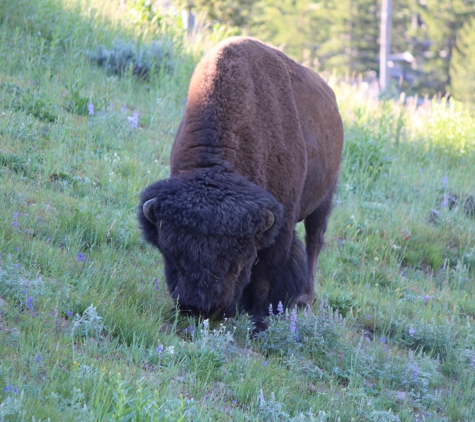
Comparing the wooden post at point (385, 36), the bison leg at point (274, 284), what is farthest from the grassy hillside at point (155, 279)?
the wooden post at point (385, 36)

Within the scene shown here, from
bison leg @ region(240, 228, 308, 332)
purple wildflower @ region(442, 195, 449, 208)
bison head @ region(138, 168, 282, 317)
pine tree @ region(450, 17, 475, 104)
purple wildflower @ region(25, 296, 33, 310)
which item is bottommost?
pine tree @ region(450, 17, 475, 104)

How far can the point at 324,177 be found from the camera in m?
6.16

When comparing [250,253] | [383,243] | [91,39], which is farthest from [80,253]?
[91,39]

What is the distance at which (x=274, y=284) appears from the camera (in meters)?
5.32

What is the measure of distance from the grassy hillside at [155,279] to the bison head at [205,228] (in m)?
0.26

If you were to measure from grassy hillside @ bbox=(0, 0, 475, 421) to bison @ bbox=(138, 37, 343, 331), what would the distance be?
0.30 meters

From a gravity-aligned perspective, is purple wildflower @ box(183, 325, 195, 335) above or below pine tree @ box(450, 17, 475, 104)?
above

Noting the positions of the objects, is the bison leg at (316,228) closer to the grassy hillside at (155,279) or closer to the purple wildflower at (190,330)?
the grassy hillside at (155,279)

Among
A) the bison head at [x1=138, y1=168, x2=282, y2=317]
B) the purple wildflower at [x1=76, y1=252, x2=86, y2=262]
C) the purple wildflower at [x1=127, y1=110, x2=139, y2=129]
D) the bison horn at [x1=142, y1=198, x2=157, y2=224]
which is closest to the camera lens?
the bison head at [x1=138, y1=168, x2=282, y2=317]

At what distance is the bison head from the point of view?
4.23 metres

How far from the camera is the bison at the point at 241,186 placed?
4.28 metres

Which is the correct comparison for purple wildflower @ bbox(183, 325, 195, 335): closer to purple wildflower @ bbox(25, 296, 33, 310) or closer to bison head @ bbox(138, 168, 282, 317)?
bison head @ bbox(138, 168, 282, 317)

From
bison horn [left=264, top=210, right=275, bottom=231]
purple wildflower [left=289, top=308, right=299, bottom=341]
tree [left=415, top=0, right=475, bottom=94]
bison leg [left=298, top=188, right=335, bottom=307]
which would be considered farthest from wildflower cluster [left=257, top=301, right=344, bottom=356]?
tree [left=415, top=0, right=475, bottom=94]

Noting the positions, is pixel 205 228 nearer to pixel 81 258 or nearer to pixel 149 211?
pixel 149 211
